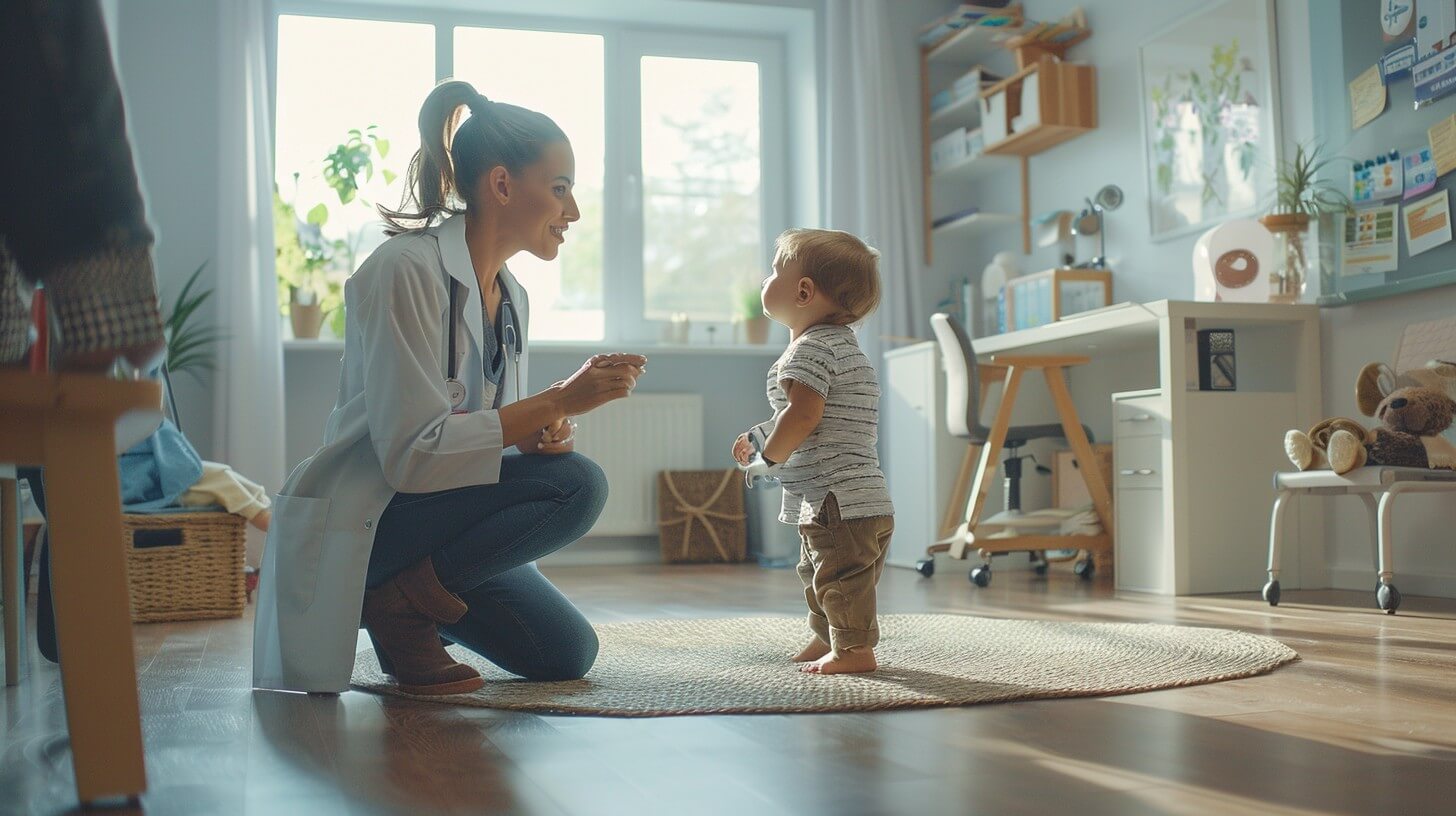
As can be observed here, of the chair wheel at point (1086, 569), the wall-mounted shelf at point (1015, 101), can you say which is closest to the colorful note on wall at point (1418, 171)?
the chair wheel at point (1086, 569)

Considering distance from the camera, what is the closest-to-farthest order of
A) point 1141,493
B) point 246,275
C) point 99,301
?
point 99,301 < point 1141,493 < point 246,275

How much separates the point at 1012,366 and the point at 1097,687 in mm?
2292

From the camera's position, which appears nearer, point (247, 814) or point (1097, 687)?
point (247, 814)

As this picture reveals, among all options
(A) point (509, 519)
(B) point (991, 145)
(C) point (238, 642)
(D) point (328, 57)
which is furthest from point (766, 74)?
(A) point (509, 519)

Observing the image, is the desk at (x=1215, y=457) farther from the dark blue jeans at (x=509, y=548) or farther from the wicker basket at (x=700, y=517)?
the dark blue jeans at (x=509, y=548)

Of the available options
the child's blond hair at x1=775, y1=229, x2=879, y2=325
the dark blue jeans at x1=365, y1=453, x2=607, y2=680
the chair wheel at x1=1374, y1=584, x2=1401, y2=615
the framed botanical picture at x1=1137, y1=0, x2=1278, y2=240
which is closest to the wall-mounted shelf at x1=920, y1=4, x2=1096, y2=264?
the framed botanical picture at x1=1137, y1=0, x2=1278, y2=240

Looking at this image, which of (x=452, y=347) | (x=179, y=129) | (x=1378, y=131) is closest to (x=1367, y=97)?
(x=1378, y=131)

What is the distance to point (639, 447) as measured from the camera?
5.13m

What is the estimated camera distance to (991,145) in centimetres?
485

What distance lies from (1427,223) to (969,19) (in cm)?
226

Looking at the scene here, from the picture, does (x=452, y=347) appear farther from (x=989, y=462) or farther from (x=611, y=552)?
(x=611, y=552)

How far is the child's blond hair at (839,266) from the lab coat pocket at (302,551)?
808mm

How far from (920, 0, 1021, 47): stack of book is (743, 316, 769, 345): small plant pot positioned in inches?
52.7

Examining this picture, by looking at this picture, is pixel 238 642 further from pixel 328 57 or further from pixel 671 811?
pixel 328 57
